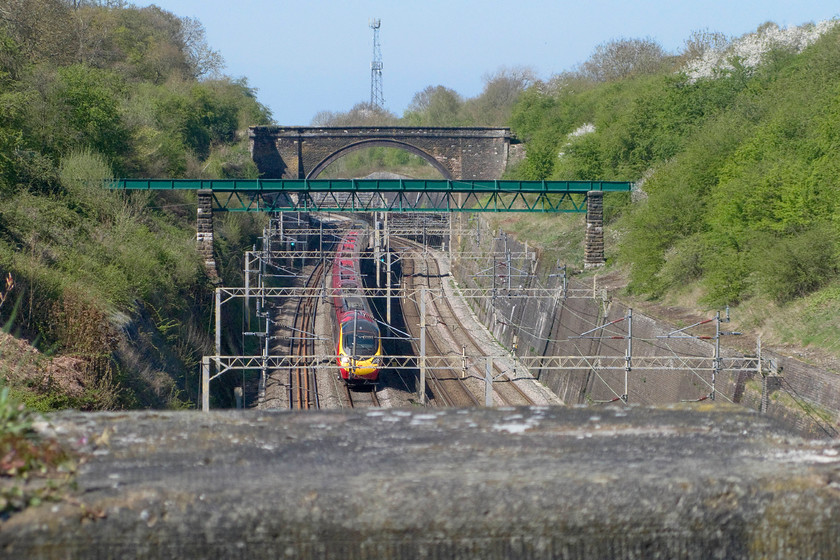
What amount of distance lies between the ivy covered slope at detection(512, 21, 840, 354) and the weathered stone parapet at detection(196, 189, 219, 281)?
54.2ft

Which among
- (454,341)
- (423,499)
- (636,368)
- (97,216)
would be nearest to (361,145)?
(454,341)

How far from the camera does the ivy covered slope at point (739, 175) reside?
20781 millimetres

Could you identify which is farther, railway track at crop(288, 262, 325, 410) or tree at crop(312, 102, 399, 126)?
tree at crop(312, 102, 399, 126)

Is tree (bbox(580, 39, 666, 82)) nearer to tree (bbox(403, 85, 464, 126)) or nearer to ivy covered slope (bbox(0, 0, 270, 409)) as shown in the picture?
tree (bbox(403, 85, 464, 126))

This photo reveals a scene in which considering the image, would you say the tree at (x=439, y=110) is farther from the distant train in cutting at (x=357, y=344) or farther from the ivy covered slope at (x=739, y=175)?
the distant train in cutting at (x=357, y=344)

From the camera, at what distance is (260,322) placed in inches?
1380

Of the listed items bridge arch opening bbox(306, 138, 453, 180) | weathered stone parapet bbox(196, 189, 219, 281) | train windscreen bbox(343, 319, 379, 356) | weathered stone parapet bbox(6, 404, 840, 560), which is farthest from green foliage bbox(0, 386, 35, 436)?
bridge arch opening bbox(306, 138, 453, 180)

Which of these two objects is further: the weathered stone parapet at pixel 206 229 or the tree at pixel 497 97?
the tree at pixel 497 97

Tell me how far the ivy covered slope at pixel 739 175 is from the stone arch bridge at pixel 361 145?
8965 mm

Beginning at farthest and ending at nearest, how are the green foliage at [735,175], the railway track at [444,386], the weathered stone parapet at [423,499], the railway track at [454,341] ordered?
the railway track at [444,386], the railway track at [454,341], the green foliage at [735,175], the weathered stone parapet at [423,499]

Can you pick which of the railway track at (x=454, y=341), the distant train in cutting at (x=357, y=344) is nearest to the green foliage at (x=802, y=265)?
the railway track at (x=454, y=341)

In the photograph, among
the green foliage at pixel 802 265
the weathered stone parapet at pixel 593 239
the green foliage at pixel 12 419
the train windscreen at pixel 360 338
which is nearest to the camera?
the green foliage at pixel 12 419

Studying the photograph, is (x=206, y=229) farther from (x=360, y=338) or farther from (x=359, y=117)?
(x=359, y=117)

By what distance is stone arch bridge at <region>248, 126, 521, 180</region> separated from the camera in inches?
2206
